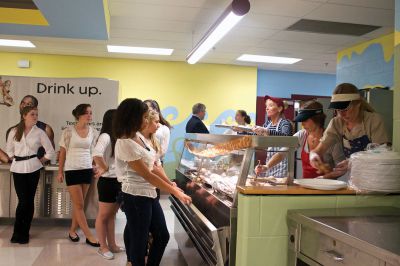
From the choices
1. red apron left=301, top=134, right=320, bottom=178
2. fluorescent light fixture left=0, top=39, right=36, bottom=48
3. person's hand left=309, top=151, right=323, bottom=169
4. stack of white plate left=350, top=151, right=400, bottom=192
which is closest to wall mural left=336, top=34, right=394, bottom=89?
red apron left=301, top=134, right=320, bottom=178

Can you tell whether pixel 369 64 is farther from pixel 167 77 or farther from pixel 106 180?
pixel 106 180

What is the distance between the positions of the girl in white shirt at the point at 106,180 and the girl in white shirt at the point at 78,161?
557 millimetres

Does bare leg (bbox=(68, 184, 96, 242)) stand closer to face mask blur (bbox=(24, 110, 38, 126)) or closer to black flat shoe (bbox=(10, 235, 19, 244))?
black flat shoe (bbox=(10, 235, 19, 244))

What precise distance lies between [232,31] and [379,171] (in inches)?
153

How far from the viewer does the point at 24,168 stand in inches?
171

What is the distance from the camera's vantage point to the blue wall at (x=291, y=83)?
346 inches

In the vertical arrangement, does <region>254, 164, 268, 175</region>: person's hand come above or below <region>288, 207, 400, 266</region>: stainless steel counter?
above

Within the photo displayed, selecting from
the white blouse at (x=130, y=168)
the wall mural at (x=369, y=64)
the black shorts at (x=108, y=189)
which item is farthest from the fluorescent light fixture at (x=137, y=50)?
the white blouse at (x=130, y=168)

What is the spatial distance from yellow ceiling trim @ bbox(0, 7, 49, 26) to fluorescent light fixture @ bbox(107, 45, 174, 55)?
2.12 m

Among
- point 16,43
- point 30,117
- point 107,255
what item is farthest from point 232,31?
point 16,43

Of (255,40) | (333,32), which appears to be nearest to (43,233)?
(255,40)

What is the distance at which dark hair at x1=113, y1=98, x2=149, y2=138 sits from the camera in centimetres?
275

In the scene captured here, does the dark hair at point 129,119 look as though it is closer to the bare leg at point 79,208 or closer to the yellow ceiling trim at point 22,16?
the bare leg at point 79,208

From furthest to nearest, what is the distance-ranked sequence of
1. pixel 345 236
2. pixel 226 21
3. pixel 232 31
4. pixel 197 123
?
pixel 197 123 → pixel 232 31 → pixel 226 21 → pixel 345 236
